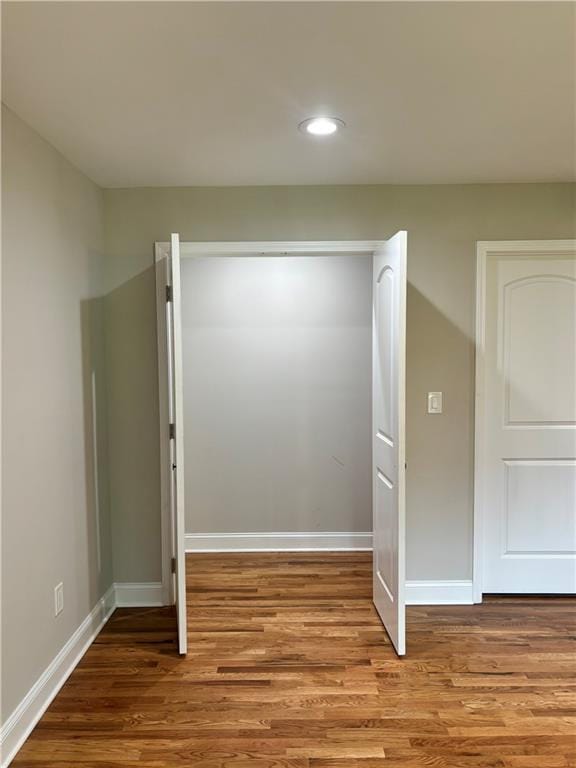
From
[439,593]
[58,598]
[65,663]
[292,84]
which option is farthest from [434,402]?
[65,663]

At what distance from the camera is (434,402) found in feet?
9.85

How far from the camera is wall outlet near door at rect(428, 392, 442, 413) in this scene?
300cm

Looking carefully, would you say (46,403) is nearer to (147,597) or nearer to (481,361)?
(147,597)

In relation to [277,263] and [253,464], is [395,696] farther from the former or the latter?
[277,263]

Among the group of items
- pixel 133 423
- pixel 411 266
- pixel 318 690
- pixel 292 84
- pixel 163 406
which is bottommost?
pixel 318 690

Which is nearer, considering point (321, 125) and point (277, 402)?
point (321, 125)

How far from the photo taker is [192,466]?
3.95m

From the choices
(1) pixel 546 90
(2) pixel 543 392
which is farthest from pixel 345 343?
(1) pixel 546 90

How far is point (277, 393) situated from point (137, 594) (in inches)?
65.9

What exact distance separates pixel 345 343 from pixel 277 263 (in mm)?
788

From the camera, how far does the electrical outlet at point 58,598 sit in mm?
2287

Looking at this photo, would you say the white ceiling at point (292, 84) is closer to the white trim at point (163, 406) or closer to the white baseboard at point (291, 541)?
the white trim at point (163, 406)

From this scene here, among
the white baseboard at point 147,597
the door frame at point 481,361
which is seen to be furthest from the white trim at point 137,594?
the door frame at point 481,361

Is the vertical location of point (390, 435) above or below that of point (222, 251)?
below
